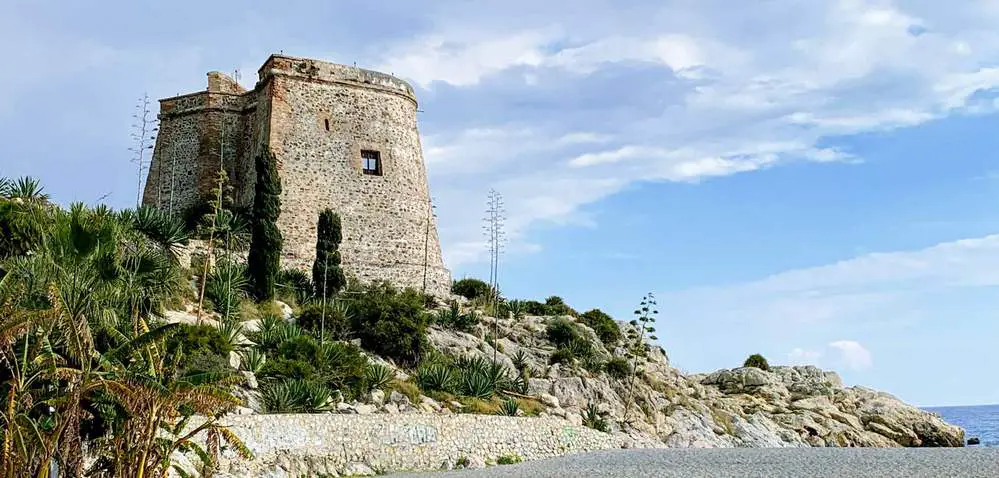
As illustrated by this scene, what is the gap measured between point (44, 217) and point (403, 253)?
53.6 feet

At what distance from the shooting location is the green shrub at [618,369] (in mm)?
33156

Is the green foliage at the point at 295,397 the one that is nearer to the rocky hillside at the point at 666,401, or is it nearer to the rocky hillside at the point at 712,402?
the rocky hillside at the point at 666,401

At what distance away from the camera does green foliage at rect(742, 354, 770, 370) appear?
4519 cm

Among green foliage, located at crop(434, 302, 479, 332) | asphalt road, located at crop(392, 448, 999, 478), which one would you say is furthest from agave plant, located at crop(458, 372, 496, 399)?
green foliage, located at crop(434, 302, 479, 332)

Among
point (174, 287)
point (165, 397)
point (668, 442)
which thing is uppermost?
point (174, 287)

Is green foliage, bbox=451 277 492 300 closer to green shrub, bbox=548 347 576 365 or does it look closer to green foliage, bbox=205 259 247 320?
green shrub, bbox=548 347 576 365

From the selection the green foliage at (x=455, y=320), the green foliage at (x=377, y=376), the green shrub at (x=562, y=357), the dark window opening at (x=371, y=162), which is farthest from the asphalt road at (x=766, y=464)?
the dark window opening at (x=371, y=162)

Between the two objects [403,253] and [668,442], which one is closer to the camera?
[668,442]

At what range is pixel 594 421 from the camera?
28297 millimetres

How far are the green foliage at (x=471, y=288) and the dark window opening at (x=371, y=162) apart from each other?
5.58 meters

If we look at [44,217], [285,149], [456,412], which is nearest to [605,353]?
[456,412]

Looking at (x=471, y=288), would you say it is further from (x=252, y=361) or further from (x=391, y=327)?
(x=252, y=361)

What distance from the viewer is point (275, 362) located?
24.0 meters

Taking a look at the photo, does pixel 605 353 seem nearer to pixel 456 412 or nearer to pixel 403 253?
pixel 403 253
